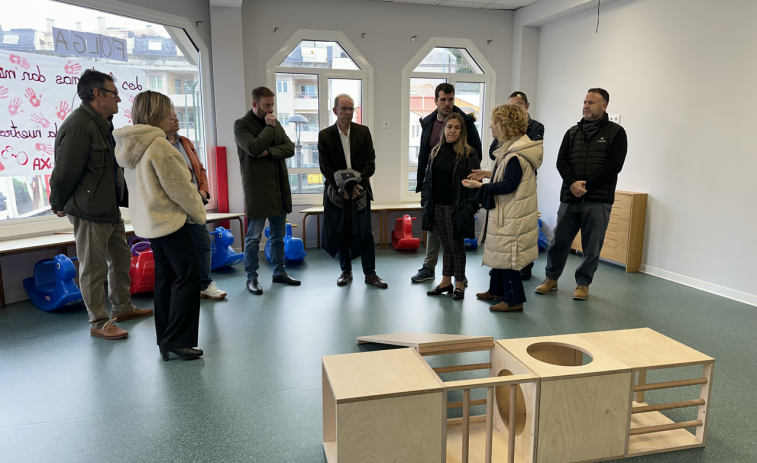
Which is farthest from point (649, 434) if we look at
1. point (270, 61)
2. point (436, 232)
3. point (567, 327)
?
point (270, 61)

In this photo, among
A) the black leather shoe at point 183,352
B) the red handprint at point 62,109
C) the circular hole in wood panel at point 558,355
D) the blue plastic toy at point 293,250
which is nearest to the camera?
the circular hole in wood panel at point 558,355

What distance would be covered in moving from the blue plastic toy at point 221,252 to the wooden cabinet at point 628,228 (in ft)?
12.3

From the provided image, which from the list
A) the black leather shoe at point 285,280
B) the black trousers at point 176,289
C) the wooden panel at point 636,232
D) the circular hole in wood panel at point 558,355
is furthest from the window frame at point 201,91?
the wooden panel at point 636,232

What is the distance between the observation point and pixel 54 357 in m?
2.88

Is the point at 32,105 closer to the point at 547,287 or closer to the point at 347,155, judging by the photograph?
the point at 347,155

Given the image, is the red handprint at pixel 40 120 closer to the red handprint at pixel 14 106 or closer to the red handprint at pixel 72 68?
the red handprint at pixel 14 106

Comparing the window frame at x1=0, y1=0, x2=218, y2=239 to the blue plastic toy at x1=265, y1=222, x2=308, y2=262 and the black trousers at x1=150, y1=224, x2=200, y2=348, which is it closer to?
the blue plastic toy at x1=265, y1=222, x2=308, y2=262

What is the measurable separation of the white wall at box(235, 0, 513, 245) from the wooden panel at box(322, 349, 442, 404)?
423 centimetres

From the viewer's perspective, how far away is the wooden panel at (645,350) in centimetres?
192

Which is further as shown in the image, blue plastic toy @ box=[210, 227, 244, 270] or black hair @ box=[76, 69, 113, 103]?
blue plastic toy @ box=[210, 227, 244, 270]

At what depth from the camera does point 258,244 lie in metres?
4.17

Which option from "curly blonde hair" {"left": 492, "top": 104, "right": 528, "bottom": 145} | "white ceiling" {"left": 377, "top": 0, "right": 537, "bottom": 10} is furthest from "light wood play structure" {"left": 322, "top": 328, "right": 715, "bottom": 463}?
"white ceiling" {"left": 377, "top": 0, "right": 537, "bottom": 10}

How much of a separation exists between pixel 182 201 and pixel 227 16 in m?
3.73

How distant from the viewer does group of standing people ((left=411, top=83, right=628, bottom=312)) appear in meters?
3.32
